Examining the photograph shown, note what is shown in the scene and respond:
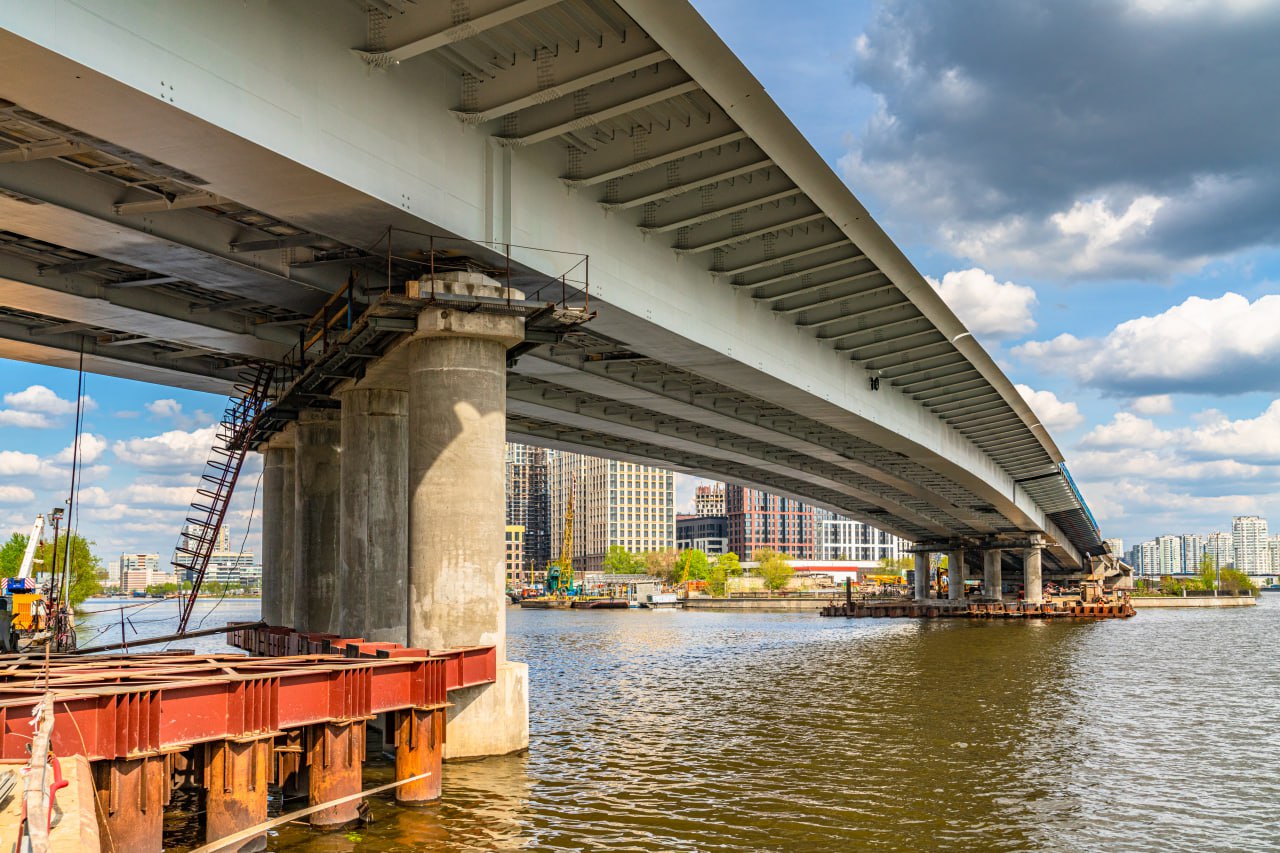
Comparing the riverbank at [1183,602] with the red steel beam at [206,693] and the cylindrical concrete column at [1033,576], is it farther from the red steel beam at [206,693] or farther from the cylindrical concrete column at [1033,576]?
the red steel beam at [206,693]

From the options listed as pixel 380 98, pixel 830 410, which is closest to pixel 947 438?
pixel 830 410

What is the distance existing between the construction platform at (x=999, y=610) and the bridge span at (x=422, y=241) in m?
70.4

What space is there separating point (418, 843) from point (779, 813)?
5.56 m

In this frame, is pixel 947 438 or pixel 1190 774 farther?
pixel 947 438

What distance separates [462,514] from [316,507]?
1487cm

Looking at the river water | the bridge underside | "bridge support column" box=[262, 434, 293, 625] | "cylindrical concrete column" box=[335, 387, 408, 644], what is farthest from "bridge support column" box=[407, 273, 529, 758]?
"bridge support column" box=[262, 434, 293, 625]

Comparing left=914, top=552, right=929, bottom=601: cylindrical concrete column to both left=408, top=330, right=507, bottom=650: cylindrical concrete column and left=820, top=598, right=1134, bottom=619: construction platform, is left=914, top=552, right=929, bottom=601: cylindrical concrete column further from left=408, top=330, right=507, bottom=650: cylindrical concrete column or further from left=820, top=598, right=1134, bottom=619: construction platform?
left=408, top=330, right=507, bottom=650: cylindrical concrete column

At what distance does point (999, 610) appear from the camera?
10075 centimetres

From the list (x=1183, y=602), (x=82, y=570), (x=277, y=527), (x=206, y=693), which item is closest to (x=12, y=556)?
(x=82, y=570)

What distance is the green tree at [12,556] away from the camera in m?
89.4

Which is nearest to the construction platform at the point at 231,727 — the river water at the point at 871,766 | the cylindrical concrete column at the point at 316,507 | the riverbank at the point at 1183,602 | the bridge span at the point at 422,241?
the river water at the point at 871,766

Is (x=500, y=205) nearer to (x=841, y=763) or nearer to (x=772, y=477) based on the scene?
(x=841, y=763)

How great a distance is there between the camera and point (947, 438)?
48406mm

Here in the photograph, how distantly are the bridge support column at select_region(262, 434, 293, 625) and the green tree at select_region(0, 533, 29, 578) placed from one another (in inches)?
2303
